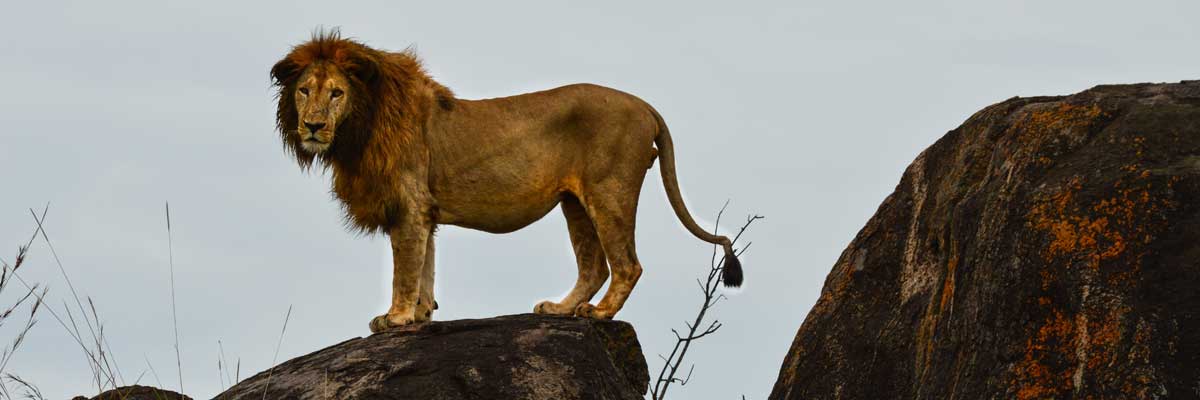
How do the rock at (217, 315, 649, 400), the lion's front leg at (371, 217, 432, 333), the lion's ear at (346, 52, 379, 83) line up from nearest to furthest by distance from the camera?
the rock at (217, 315, 649, 400), the lion's front leg at (371, 217, 432, 333), the lion's ear at (346, 52, 379, 83)

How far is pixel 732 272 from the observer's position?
28.1 feet

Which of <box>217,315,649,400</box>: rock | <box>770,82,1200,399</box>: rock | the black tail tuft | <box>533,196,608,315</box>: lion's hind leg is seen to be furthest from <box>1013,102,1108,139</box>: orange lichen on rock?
<box>533,196,608,315</box>: lion's hind leg

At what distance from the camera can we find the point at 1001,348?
4.73 meters

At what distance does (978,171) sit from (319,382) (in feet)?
10.4

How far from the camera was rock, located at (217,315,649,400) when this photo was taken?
6492 mm

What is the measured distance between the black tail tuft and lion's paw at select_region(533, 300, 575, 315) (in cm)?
97

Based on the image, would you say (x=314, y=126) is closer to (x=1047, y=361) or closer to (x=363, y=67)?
(x=363, y=67)

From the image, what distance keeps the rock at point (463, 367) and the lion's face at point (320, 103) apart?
3.85 feet

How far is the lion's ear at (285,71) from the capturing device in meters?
7.95

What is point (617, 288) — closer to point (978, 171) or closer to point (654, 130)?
point (654, 130)

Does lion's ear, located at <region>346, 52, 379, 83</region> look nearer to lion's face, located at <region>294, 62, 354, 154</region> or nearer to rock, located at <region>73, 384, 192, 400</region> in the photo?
lion's face, located at <region>294, 62, 354, 154</region>

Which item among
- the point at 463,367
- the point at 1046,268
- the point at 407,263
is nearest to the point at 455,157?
the point at 407,263

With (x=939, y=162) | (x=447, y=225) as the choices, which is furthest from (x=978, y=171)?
(x=447, y=225)

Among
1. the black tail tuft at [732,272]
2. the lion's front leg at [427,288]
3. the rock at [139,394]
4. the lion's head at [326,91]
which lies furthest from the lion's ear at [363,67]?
the black tail tuft at [732,272]
